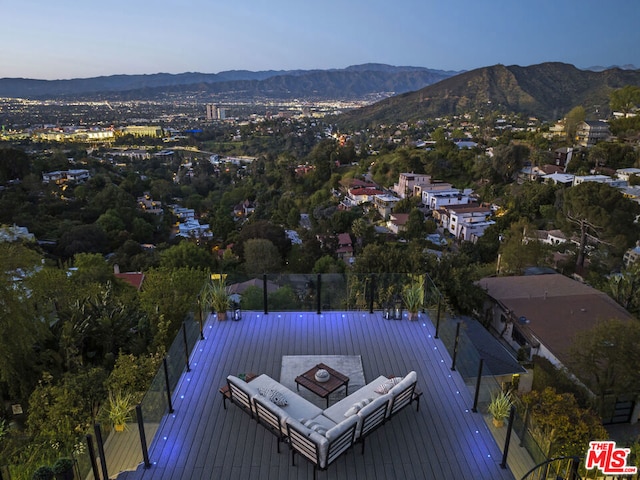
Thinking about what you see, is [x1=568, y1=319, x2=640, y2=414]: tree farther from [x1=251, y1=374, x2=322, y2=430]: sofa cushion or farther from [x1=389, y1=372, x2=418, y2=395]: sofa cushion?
[x1=251, y1=374, x2=322, y2=430]: sofa cushion

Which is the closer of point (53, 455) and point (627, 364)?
point (53, 455)

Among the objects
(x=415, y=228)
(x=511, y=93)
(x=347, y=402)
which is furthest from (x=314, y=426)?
(x=511, y=93)

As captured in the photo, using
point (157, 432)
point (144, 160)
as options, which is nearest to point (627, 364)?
point (157, 432)

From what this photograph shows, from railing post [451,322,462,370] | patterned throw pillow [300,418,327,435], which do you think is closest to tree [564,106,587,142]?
railing post [451,322,462,370]

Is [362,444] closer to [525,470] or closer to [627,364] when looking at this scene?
[525,470]

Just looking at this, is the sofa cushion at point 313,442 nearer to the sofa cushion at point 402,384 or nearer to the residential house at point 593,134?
the sofa cushion at point 402,384
